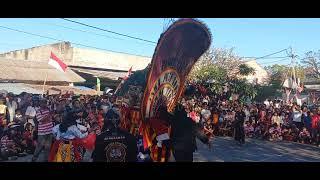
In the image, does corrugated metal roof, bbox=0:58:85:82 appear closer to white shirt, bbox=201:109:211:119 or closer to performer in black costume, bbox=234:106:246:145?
white shirt, bbox=201:109:211:119

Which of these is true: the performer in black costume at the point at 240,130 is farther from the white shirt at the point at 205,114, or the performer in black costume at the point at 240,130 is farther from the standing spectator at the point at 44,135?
the standing spectator at the point at 44,135

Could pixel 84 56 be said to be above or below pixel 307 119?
above

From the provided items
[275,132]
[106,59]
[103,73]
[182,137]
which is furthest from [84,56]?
[182,137]

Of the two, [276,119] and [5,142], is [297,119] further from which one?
[5,142]

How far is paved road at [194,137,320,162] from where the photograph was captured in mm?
10711

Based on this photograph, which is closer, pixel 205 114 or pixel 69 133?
pixel 69 133

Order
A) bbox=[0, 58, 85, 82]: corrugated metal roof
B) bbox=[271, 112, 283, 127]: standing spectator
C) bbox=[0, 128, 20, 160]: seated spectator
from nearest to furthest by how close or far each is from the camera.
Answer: bbox=[0, 128, 20, 160]: seated spectator → bbox=[271, 112, 283, 127]: standing spectator → bbox=[0, 58, 85, 82]: corrugated metal roof

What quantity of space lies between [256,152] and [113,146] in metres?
6.93

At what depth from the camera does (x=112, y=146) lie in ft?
19.3

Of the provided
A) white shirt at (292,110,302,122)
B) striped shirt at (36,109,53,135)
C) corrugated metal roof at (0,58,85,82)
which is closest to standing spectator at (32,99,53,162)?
striped shirt at (36,109,53,135)

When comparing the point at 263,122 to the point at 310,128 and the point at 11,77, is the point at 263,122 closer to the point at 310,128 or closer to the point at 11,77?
the point at 310,128

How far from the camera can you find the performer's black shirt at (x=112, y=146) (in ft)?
19.3

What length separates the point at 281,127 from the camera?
1488 centimetres
